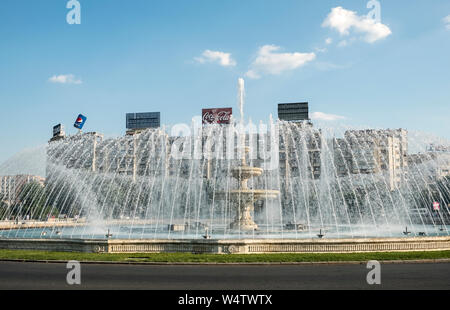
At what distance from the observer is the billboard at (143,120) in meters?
132

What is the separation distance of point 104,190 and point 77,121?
29.8 m

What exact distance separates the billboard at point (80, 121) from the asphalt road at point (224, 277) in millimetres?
97369

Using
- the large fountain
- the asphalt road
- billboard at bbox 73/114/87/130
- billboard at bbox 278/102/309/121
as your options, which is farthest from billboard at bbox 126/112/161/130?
the asphalt road

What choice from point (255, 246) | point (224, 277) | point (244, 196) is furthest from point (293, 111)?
point (224, 277)

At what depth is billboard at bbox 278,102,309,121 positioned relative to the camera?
11800 centimetres

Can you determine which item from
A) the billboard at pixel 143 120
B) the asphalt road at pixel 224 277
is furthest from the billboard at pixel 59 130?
the asphalt road at pixel 224 277

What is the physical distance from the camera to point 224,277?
51.5ft

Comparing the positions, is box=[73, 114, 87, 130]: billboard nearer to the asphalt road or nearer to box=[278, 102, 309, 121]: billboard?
box=[278, 102, 309, 121]: billboard

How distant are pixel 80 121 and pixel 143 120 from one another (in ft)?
72.7

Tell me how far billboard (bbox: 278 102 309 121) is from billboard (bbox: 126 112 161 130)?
1447 inches

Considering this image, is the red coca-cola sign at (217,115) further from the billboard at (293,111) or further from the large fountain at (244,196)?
the large fountain at (244,196)

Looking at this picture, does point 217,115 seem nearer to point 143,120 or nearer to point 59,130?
point 143,120
